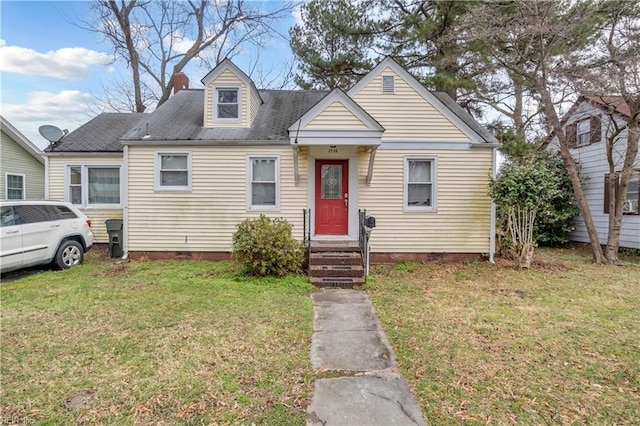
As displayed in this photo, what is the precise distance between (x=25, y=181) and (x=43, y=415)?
15.0 m

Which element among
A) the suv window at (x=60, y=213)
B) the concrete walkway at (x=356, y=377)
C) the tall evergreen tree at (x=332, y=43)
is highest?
the tall evergreen tree at (x=332, y=43)

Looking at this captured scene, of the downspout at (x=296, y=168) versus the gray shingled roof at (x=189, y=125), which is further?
the gray shingled roof at (x=189, y=125)

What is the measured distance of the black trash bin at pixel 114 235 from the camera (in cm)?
943

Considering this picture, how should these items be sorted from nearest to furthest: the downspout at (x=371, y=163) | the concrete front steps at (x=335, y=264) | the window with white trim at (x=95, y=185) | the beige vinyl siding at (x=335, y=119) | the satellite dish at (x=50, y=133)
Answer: the concrete front steps at (x=335, y=264)
the beige vinyl siding at (x=335, y=119)
the downspout at (x=371, y=163)
the satellite dish at (x=50, y=133)
the window with white trim at (x=95, y=185)

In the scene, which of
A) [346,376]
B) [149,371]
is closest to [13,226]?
[149,371]

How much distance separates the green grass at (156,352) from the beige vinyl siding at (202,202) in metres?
2.57

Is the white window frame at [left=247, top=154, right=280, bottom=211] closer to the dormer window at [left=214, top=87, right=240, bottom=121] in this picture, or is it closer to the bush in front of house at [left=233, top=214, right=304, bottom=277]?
the dormer window at [left=214, top=87, right=240, bottom=121]

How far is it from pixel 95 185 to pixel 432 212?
10.3 m

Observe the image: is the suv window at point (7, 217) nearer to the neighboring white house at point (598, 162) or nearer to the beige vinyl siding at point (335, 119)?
the beige vinyl siding at point (335, 119)

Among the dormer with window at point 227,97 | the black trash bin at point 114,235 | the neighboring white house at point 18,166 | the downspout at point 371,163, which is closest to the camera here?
the downspout at point 371,163

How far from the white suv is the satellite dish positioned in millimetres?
3579

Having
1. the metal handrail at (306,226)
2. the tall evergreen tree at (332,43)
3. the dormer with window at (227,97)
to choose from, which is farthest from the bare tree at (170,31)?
the metal handrail at (306,226)

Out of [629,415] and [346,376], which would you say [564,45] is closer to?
[629,415]

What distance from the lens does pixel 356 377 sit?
3.26 metres
